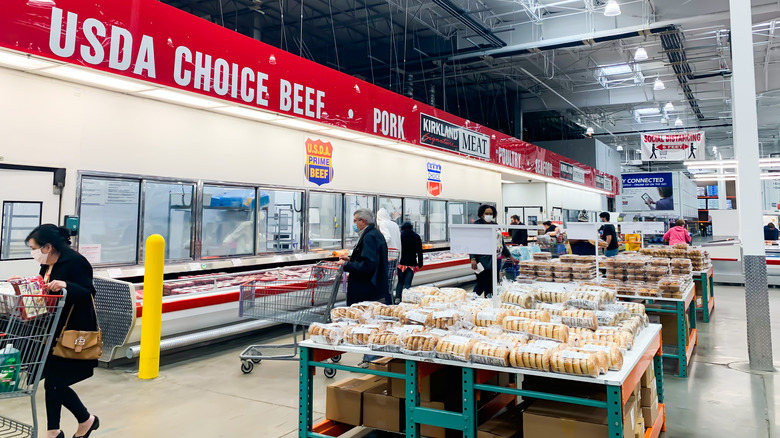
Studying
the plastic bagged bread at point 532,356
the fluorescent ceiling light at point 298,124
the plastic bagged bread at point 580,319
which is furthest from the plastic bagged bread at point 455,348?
the fluorescent ceiling light at point 298,124

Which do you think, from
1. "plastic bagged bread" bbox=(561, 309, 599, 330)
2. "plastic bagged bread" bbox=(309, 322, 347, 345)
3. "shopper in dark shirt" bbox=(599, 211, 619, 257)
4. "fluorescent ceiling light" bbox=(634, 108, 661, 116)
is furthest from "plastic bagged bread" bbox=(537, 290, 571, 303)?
"fluorescent ceiling light" bbox=(634, 108, 661, 116)

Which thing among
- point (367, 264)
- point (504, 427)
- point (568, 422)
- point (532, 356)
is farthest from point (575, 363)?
point (367, 264)

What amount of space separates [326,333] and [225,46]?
349 centimetres

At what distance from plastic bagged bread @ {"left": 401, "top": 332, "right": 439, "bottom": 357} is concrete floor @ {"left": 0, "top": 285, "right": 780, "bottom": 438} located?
1229 mm

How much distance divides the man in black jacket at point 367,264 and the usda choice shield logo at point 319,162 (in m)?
2.84

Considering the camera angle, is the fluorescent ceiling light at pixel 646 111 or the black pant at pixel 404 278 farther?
the fluorescent ceiling light at pixel 646 111

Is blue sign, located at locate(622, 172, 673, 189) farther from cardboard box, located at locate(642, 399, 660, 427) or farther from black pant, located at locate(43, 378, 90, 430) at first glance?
black pant, located at locate(43, 378, 90, 430)

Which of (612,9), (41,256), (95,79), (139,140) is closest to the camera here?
(41,256)

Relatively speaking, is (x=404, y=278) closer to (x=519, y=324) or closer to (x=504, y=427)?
(x=519, y=324)

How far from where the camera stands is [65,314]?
3098 millimetres

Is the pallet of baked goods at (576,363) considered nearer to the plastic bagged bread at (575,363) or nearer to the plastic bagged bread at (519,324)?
the plastic bagged bread at (575,363)

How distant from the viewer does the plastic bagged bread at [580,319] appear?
10.6 feet

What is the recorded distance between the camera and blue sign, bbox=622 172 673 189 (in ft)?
64.5

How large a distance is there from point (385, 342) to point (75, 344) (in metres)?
1.91
